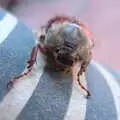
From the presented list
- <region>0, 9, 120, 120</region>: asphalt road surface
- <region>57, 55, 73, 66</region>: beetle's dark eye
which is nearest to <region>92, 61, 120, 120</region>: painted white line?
<region>0, 9, 120, 120</region>: asphalt road surface

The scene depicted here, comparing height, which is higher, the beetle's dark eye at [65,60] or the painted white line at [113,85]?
the beetle's dark eye at [65,60]

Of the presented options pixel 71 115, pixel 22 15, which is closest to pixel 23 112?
pixel 71 115

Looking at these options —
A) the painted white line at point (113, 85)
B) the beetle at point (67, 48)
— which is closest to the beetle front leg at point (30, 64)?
the beetle at point (67, 48)

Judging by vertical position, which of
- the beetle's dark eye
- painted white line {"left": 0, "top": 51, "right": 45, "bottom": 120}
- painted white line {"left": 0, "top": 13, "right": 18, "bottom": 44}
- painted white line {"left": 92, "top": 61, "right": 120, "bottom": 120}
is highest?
painted white line {"left": 0, "top": 13, "right": 18, "bottom": 44}

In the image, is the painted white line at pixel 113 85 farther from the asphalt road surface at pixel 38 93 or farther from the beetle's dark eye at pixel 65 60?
the beetle's dark eye at pixel 65 60

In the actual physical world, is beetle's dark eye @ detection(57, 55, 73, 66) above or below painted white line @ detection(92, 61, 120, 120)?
above

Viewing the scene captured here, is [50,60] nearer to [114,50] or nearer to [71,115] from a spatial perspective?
[71,115]

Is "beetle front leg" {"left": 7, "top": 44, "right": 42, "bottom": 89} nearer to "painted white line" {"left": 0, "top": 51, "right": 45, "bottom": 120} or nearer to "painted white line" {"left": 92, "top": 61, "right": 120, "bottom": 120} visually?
"painted white line" {"left": 0, "top": 51, "right": 45, "bottom": 120}

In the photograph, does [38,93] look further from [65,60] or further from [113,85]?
[113,85]
